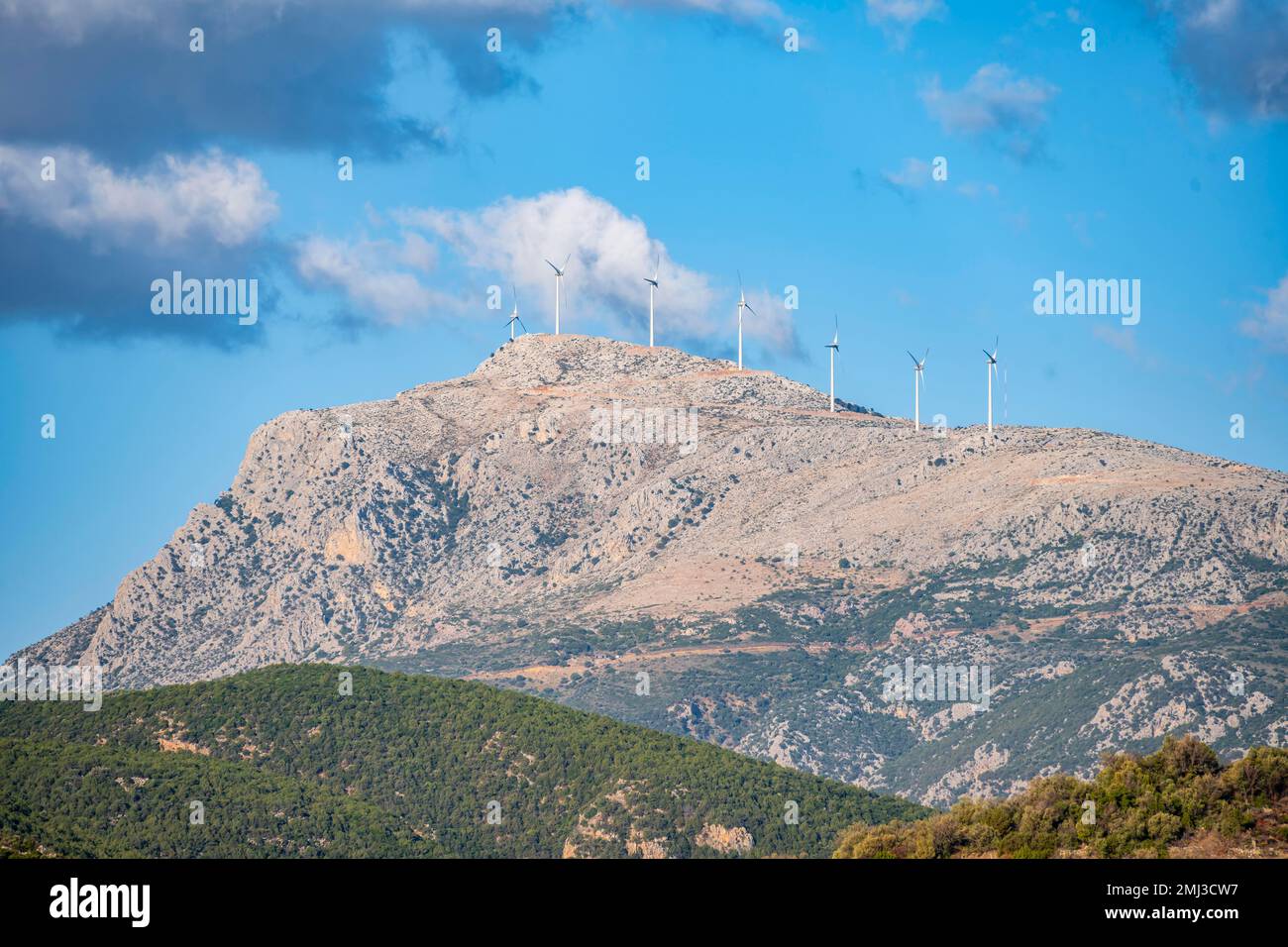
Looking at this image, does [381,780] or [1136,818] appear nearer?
[1136,818]

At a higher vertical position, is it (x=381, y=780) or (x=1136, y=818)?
(x=1136, y=818)

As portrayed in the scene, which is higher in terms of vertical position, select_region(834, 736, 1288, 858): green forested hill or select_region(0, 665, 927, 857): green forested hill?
select_region(834, 736, 1288, 858): green forested hill

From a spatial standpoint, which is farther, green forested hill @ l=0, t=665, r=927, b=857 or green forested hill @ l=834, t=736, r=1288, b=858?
green forested hill @ l=0, t=665, r=927, b=857

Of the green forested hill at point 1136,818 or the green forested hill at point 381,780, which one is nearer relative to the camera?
the green forested hill at point 1136,818
